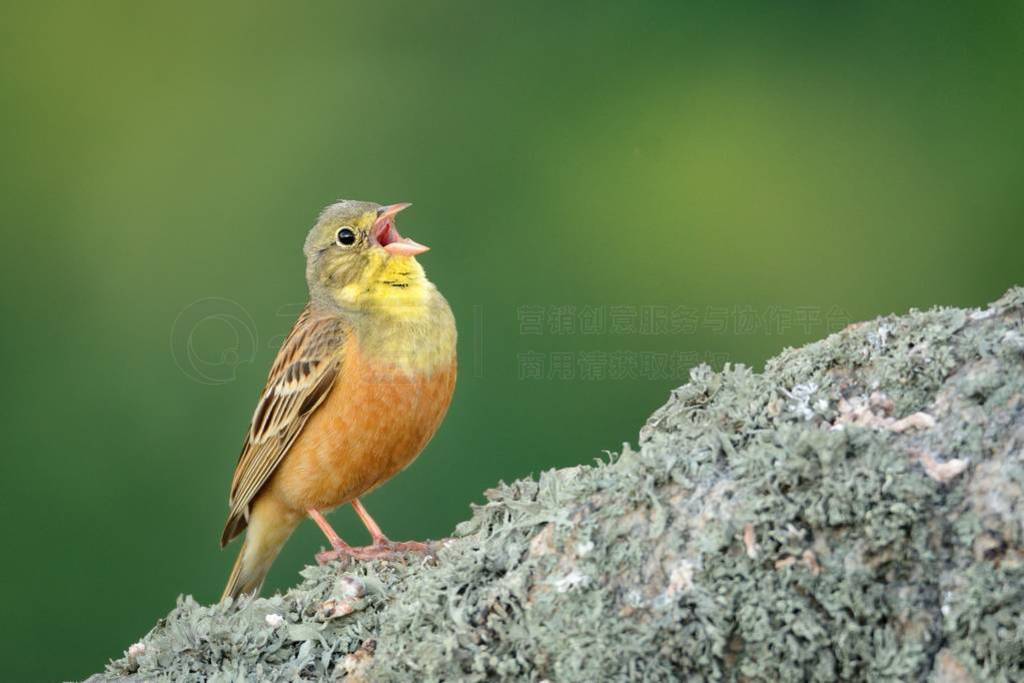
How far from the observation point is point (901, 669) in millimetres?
1879

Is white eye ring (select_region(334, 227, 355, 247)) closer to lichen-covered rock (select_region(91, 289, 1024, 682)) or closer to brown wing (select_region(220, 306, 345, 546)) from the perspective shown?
brown wing (select_region(220, 306, 345, 546))

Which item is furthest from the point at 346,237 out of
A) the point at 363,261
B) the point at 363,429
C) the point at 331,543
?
the point at 331,543

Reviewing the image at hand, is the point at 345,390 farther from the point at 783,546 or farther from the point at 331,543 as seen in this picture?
the point at 783,546

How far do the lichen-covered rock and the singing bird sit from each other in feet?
4.39

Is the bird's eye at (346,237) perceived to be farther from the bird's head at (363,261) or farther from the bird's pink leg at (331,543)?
the bird's pink leg at (331,543)

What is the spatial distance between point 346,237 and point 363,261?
117mm

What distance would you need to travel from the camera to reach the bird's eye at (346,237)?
4024 millimetres

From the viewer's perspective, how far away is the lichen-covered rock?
74.6 inches

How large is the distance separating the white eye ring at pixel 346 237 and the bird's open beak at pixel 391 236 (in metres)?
0.08

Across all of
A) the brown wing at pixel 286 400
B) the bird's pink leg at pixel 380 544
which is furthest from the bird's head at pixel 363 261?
the bird's pink leg at pixel 380 544

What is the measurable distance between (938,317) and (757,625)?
76 centimetres

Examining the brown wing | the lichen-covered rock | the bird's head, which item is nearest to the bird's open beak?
the bird's head

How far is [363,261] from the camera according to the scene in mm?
3988

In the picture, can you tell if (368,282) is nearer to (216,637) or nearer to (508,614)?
(216,637)
